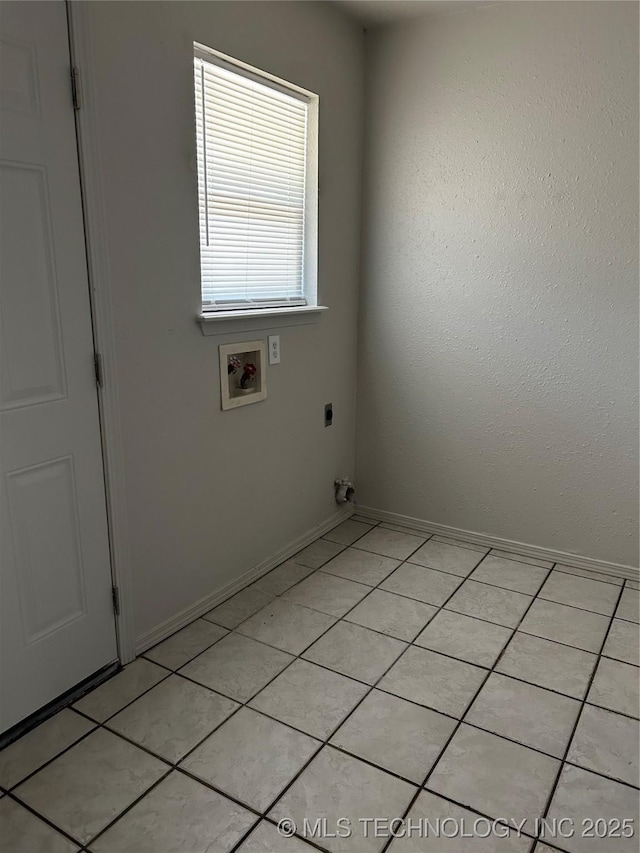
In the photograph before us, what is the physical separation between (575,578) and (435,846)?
5.29 ft

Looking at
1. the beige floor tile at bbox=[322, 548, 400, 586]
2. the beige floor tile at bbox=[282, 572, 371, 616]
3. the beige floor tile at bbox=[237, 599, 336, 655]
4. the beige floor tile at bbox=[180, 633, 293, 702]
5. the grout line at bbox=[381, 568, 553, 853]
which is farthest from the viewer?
the beige floor tile at bbox=[322, 548, 400, 586]

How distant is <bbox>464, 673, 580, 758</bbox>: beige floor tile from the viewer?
1.87 metres

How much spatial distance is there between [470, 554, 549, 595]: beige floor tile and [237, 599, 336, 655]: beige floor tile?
79 centimetres

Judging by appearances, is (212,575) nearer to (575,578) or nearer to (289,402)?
(289,402)

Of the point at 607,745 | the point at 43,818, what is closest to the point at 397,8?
the point at 607,745

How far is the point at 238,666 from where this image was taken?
2189 millimetres

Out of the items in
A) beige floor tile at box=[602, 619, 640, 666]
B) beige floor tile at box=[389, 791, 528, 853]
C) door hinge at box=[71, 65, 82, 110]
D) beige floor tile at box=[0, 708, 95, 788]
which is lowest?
beige floor tile at box=[389, 791, 528, 853]

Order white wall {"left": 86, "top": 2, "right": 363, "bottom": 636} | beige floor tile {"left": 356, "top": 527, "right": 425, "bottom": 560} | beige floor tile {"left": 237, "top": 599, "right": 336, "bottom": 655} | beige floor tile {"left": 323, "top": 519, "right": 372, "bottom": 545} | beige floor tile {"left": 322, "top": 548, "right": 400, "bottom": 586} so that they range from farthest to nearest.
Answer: beige floor tile {"left": 323, "top": 519, "right": 372, "bottom": 545}
beige floor tile {"left": 356, "top": 527, "right": 425, "bottom": 560}
beige floor tile {"left": 322, "top": 548, "right": 400, "bottom": 586}
beige floor tile {"left": 237, "top": 599, "right": 336, "bottom": 655}
white wall {"left": 86, "top": 2, "right": 363, "bottom": 636}

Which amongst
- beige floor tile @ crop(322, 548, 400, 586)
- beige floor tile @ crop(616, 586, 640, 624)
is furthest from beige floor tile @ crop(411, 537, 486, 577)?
beige floor tile @ crop(616, 586, 640, 624)

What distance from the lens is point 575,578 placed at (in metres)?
2.84

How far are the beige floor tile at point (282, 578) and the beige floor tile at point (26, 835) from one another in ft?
4.10

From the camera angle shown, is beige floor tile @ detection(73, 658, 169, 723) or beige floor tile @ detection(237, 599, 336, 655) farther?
beige floor tile @ detection(237, 599, 336, 655)

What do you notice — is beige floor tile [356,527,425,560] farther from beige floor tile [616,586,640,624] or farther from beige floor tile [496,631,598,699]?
beige floor tile [616,586,640,624]

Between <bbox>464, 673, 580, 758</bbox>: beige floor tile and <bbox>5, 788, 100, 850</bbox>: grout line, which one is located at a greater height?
<bbox>464, 673, 580, 758</bbox>: beige floor tile
